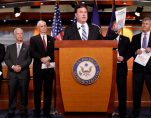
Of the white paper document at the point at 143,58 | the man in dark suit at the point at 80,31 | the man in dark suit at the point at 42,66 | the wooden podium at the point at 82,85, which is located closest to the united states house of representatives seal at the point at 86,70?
the wooden podium at the point at 82,85

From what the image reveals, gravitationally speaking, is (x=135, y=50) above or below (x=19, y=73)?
above

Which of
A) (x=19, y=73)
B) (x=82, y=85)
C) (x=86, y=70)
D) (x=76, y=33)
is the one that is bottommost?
(x=19, y=73)

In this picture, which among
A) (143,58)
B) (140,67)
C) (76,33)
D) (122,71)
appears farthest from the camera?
(122,71)

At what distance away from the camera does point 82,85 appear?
2676 mm

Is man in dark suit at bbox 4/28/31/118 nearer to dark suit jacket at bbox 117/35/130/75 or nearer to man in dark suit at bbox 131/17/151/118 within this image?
dark suit jacket at bbox 117/35/130/75

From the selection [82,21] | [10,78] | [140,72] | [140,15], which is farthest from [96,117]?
[140,15]

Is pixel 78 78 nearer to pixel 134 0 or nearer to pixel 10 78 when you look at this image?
pixel 10 78

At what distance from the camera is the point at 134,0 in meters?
7.50

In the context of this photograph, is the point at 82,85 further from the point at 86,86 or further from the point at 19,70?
the point at 19,70

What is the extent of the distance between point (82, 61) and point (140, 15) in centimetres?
611

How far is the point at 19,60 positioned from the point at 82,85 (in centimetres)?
256

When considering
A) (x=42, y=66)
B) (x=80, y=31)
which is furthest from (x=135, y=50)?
(x=80, y=31)

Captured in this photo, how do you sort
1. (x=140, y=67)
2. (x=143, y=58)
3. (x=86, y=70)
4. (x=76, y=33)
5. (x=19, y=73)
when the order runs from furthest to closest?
(x=19, y=73) < (x=140, y=67) < (x=143, y=58) < (x=76, y=33) < (x=86, y=70)

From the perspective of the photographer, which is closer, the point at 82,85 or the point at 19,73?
the point at 82,85
